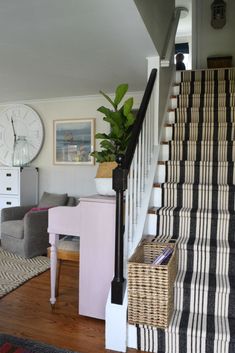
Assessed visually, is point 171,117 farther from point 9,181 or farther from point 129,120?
point 9,181

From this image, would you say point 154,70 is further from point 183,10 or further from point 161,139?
point 183,10

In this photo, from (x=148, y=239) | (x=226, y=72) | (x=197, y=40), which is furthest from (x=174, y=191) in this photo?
(x=197, y=40)

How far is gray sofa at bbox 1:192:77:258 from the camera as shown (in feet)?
12.2

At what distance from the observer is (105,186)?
2330 millimetres

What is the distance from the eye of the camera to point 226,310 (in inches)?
76.6

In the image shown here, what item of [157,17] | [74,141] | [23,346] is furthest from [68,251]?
[74,141]

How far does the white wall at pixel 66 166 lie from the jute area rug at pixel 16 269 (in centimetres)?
125

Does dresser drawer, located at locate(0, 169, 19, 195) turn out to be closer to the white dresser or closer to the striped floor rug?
the white dresser

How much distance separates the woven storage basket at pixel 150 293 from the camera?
1798mm

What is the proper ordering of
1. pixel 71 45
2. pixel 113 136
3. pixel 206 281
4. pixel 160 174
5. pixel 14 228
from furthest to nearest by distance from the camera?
pixel 14 228, pixel 160 174, pixel 71 45, pixel 113 136, pixel 206 281

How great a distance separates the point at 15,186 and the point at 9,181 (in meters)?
0.12

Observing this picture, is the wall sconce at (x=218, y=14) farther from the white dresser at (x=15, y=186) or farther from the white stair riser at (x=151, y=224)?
the white stair riser at (x=151, y=224)

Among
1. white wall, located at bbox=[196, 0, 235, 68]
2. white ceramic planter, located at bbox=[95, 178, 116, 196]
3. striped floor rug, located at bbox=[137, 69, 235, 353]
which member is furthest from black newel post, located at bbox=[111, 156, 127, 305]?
white wall, located at bbox=[196, 0, 235, 68]

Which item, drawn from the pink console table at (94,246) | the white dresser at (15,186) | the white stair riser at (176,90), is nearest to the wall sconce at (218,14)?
the white stair riser at (176,90)
